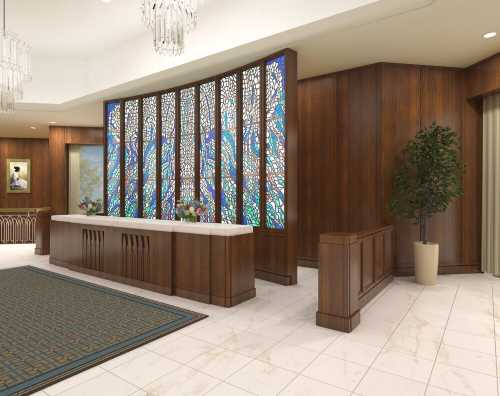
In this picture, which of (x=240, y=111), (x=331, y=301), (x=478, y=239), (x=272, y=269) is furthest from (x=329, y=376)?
(x=478, y=239)

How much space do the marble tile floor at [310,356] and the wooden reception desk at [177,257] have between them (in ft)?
0.75

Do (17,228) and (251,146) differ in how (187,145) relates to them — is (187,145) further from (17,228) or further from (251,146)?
(17,228)

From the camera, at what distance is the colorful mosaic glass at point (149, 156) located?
23.5 feet

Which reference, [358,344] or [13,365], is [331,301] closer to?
[358,344]

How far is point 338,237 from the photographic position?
344 cm

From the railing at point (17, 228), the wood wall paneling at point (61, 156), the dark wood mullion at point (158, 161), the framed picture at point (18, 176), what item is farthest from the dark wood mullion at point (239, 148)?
the framed picture at point (18, 176)

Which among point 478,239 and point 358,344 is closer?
point 358,344

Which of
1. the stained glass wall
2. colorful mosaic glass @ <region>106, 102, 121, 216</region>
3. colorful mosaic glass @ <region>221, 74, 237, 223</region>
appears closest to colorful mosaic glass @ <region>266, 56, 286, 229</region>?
the stained glass wall

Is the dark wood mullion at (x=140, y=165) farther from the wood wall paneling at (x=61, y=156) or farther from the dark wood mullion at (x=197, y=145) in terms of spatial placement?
the wood wall paneling at (x=61, y=156)

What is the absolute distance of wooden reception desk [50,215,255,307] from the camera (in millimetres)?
4156

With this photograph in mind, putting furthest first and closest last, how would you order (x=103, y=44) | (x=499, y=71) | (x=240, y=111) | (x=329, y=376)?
(x=103, y=44) < (x=240, y=111) < (x=499, y=71) < (x=329, y=376)

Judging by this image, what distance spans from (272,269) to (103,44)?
5381 mm

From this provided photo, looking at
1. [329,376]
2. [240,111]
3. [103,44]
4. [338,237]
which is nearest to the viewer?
[329,376]

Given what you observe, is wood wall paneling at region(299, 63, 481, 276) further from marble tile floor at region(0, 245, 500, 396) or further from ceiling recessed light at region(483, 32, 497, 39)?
marble tile floor at region(0, 245, 500, 396)
